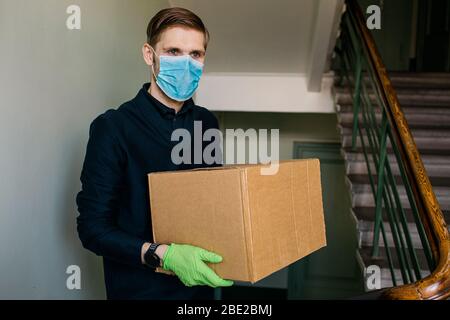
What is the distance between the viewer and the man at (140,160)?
1.05 m

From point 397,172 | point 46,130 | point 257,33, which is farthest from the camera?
point 257,33

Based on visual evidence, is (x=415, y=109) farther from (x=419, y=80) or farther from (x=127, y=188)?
(x=127, y=188)

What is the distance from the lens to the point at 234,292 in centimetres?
470

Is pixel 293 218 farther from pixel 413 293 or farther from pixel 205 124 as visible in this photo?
pixel 205 124

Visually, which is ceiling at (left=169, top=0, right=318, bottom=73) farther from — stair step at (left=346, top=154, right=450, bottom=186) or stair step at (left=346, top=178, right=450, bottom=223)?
stair step at (left=346, top=178, right=450, bottom=223)

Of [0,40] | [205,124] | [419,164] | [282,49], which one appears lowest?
[419,164]

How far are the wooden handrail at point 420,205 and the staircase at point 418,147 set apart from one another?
62cm

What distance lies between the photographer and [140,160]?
1.16 meters

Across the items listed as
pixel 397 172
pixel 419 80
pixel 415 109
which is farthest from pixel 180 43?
pixel 419 80

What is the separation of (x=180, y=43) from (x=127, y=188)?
1.50ft

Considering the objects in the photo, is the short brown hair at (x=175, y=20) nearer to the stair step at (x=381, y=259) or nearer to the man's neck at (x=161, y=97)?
the man's neck at (x=161, y=97)

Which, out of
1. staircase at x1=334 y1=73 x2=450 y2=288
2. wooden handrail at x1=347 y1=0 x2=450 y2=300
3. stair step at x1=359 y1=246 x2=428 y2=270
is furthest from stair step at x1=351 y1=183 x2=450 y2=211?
wooden handrail at x1=347 y1=0 x2=450 y2=300

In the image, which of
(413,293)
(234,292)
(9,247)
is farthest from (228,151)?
(413,293)
